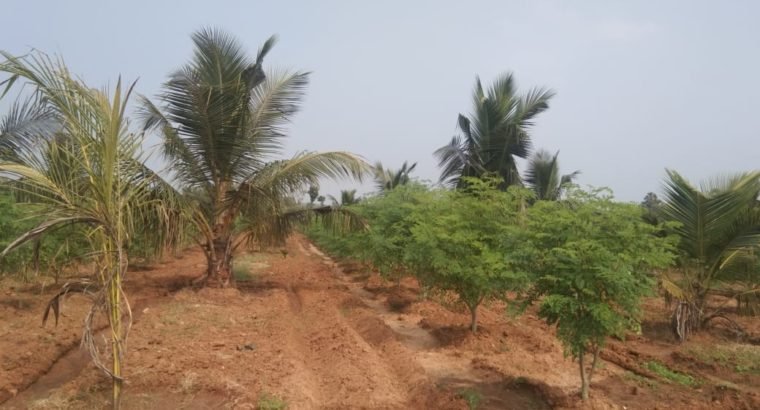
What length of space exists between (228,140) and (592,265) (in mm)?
8286

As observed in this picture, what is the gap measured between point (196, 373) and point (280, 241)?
22.0 feet

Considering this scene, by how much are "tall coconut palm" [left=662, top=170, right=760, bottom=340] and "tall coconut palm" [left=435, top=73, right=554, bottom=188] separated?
6.28m

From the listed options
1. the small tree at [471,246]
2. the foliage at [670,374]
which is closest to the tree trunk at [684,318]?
the foliage at [670,374]

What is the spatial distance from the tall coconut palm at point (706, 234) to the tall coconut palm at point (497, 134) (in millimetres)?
6284

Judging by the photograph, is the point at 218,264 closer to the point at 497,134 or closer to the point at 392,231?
the point at 392,231

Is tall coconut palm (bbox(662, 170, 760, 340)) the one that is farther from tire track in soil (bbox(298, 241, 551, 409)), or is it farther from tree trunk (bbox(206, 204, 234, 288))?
tree trunk (bbox(206, 204, 234, 288))

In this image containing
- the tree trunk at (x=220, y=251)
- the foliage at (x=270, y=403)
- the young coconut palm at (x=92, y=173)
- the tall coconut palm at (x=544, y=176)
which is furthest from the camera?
the tall coconut palm at (x=544, y=176)

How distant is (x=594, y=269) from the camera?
5117mm

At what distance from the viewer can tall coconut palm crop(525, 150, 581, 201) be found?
1825cm

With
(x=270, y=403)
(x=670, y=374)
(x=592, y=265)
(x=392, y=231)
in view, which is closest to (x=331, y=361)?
(x=270, y=403)

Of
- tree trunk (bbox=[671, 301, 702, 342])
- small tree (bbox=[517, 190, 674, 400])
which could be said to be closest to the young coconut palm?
small tree (bbox=[517, 190, 674, 400])

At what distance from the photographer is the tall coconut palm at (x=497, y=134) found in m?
15.9

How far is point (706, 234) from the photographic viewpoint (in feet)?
31.6

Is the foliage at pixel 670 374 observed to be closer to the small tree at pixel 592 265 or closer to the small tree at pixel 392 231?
the small tree at pixel 592 265
